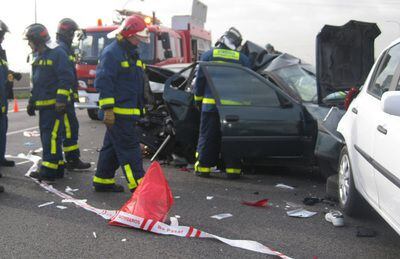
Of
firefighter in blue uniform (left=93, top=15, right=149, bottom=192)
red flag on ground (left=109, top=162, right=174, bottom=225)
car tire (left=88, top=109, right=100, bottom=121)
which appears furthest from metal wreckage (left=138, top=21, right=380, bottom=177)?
car tire (left=88, top=109, right=100, bottom=121)

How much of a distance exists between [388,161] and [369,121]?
75 cm

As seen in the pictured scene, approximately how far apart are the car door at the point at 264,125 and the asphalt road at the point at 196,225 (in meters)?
0.43

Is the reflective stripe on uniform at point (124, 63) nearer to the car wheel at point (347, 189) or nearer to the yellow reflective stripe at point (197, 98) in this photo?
the yellow reflective stripe at point (197, 98)

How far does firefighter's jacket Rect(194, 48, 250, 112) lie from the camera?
265 inches

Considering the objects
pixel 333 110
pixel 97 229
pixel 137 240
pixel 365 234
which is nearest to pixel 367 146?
pixel 365 234

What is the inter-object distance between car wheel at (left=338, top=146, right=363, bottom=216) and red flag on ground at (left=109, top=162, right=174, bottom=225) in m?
1.63

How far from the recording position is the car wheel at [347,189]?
473 centimetres

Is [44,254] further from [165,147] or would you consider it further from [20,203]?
[165,147]

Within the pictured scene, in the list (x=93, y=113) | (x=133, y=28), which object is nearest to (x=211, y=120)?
(x=133, y=28)

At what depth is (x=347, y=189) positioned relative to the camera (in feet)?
16.0

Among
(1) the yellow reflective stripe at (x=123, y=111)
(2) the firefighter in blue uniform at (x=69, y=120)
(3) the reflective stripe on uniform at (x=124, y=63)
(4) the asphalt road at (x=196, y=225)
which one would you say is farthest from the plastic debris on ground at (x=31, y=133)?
(3) the reflective stripe on uniform at (x=124, y=63)

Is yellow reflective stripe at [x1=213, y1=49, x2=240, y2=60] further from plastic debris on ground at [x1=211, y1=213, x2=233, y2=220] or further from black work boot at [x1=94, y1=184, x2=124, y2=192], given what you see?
plastic debris on ground at [x1=211, y1=213, x2=233, y2=220]

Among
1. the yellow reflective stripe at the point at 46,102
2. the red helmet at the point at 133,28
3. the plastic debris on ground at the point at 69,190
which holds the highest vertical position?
the red helmet at the point at 133,28

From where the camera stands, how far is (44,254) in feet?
13.1
